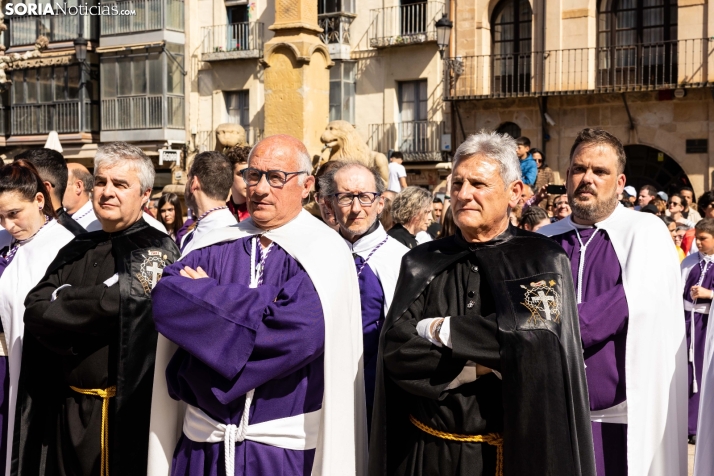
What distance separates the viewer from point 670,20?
2256 centimetres

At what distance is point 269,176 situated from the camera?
4098mm

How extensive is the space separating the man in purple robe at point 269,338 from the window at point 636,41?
64.5ft

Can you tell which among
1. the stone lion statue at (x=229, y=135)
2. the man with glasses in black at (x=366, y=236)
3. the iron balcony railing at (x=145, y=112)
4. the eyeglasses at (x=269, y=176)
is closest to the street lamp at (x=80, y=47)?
the iron balcony railing at (x=145, y=112)

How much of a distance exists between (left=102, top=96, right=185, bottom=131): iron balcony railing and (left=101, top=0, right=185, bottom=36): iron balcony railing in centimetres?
216

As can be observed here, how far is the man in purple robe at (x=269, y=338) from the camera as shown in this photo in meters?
3.80

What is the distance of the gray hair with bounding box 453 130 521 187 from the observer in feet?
13.0

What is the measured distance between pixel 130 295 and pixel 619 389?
7.69 ft

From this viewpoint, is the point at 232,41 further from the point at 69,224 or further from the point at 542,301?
the point at 542,301

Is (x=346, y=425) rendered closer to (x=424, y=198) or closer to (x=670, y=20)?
(x=424, y=198)

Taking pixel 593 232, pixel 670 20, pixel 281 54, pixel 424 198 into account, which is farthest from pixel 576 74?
pixel 593 232

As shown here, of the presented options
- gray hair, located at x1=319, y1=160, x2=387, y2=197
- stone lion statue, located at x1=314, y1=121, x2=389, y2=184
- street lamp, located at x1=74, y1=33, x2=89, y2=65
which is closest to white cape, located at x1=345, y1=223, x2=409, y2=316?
gray hair, located at x1=319, y1=160, x2=387, y2=197

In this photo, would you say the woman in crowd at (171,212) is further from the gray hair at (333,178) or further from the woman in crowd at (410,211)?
the gray hair at (333,178)

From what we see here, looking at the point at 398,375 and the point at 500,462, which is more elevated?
the point at 398,375

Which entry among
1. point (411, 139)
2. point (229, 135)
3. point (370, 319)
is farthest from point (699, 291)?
point (411, 139)
